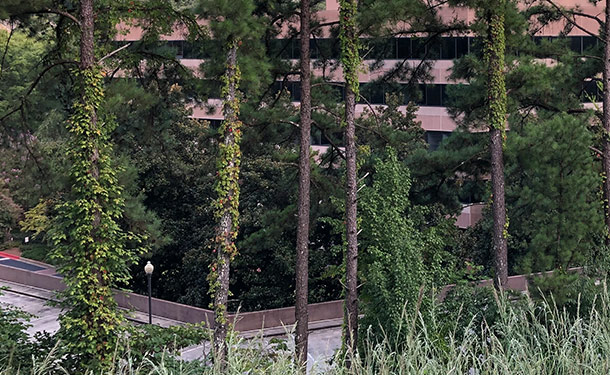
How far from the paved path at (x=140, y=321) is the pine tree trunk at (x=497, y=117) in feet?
18.1

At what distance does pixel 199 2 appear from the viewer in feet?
55.5

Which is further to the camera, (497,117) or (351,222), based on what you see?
(497,117)

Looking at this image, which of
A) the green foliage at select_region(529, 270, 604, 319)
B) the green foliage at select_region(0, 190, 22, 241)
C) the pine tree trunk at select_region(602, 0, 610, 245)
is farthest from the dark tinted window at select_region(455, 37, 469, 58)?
the green foliage at select_region(0, 190, 22, 241)

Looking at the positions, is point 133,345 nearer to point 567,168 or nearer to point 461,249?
point 567,168

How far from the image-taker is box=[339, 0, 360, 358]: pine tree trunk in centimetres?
1848

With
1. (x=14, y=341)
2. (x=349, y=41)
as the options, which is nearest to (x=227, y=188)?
(x=349, y=41)

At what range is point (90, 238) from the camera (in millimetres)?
14820

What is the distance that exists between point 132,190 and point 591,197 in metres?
14.8

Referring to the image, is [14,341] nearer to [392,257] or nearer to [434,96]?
[392,257]

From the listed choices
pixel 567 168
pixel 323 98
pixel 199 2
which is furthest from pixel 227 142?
pixel 567 168

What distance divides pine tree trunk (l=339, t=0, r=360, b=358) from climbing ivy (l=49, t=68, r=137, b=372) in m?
5.77

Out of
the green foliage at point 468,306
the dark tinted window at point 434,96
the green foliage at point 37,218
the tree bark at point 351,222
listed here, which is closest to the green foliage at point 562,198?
the green foliage at point 468,306

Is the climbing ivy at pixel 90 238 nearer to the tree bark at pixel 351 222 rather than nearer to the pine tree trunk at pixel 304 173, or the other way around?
the pine tree trunk at pixel 304 173

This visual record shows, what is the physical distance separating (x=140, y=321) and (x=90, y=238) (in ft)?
53.0
